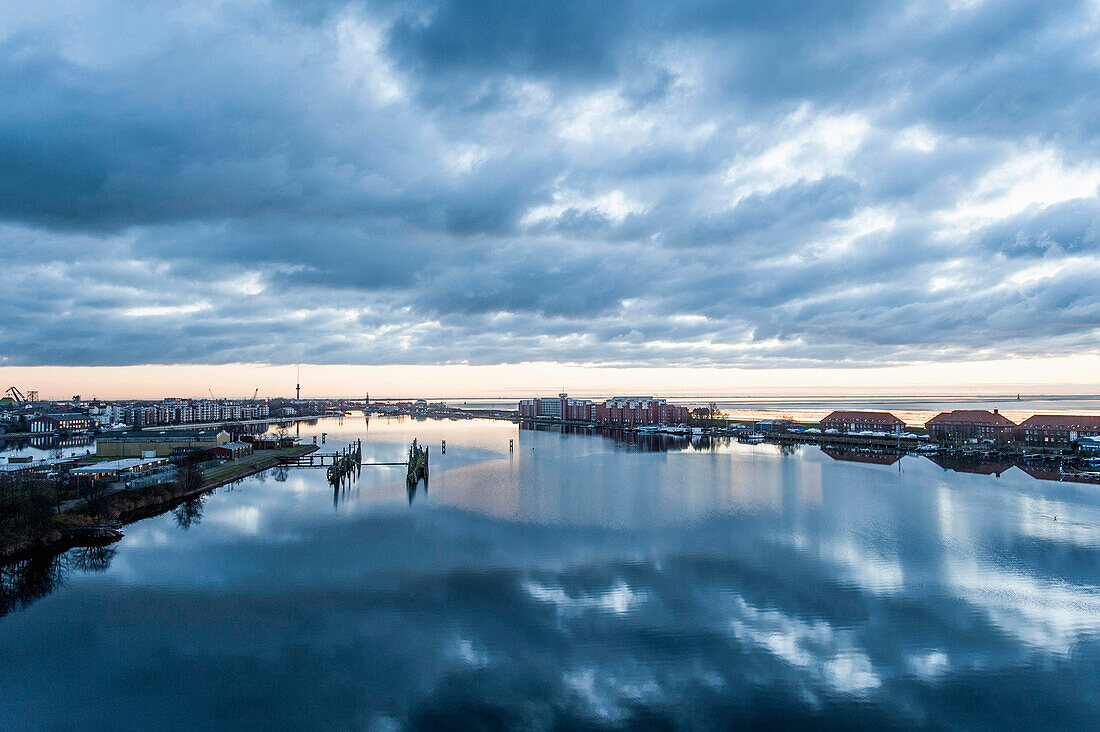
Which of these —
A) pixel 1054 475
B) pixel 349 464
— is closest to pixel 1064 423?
pixel 1054 475

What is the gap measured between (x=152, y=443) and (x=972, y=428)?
114 ft

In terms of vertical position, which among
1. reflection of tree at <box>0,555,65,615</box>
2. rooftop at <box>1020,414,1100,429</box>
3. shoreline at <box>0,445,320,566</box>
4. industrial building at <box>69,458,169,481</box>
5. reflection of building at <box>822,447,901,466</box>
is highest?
rooftop at <box>1020,414,1100,429</box>

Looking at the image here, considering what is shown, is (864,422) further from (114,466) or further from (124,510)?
(114,466)

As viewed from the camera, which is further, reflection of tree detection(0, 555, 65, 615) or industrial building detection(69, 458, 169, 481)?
industrial building detection(69, 458, 169, 481)

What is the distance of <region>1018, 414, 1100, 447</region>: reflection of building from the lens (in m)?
24.2

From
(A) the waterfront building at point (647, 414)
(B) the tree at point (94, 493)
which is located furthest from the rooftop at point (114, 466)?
(A) the waterfront building at point (647, 414)

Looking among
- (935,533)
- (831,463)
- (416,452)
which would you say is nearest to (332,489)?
(416,452)

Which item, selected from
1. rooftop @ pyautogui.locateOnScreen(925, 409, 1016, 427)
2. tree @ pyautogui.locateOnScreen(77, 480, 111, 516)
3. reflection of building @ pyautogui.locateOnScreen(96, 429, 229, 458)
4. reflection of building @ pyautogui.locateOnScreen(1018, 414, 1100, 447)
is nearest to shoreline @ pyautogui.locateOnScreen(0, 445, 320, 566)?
tree @ pyautogui.locateOnScreen(77, 480, 111, 516)

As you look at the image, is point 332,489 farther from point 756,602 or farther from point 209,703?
point 756,602

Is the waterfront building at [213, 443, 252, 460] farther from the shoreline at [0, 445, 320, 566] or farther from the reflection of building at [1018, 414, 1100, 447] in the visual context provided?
the reflection of building at [1018, 414, 1100, 447]

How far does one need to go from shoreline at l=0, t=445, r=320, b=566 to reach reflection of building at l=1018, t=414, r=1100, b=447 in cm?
3109

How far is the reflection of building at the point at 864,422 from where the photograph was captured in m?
29.8

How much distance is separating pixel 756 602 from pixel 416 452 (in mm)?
12980

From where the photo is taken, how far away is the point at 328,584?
25.9ft
